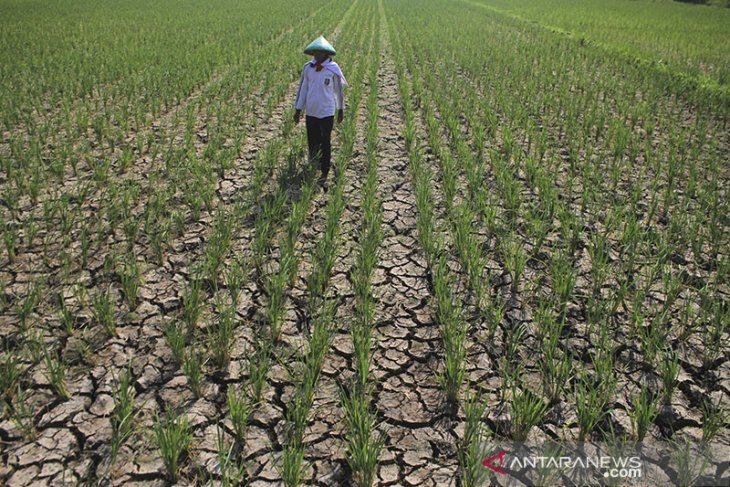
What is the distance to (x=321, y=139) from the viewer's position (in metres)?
4.82

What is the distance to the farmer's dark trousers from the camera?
4730mm

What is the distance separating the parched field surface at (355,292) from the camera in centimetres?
202

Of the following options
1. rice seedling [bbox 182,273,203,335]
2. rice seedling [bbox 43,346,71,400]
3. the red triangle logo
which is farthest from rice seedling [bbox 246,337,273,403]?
the red triangle logo

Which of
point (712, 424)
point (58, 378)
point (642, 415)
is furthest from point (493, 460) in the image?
point (58, 378)

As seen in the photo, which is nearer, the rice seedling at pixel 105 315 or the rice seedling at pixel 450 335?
the rice seedling at pixel 450 335

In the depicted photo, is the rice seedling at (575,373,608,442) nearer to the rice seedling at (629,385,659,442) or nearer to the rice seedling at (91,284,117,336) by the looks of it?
the rice seedling at (629,385,659,442)

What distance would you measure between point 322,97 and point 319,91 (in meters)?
0.06

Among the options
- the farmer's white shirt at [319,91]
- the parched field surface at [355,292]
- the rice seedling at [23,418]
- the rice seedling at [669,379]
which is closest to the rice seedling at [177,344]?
the parched field surface at [355,292]

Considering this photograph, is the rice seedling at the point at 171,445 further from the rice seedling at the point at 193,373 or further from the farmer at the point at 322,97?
the farmer at the point at 322,97

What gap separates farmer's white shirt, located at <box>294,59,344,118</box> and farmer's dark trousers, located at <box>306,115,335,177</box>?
0.23 ft

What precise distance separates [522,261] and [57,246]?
3410mm

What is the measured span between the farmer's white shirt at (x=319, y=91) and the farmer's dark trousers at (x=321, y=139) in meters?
0.07

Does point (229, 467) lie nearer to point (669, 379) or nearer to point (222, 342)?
point (222, 342)

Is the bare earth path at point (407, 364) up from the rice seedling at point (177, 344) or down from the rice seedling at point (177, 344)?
down
